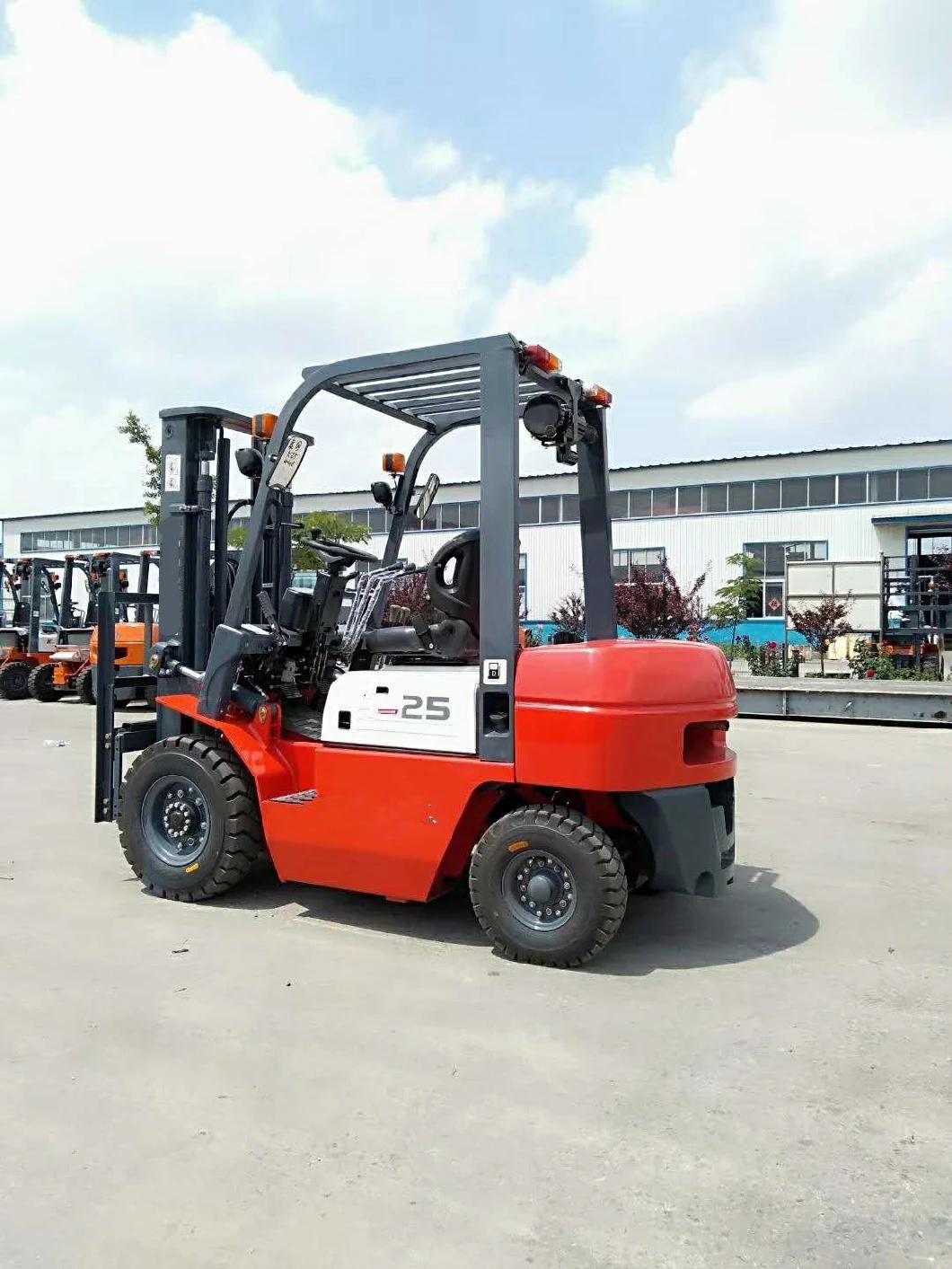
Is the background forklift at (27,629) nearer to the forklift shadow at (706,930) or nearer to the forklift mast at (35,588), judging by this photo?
the forklift mast at (35,588)

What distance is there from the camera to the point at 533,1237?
2475 millimetres

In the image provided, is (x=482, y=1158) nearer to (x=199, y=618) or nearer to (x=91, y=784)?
(x=199, y=618)

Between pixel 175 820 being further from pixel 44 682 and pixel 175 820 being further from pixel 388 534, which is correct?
pixel 44 682

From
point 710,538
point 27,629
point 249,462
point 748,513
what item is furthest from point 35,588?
point 748,513

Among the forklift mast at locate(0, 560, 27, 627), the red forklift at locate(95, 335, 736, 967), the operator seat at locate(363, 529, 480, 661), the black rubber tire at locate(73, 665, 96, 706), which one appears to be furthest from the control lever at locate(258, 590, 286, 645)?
the forklift mast at locate(0, 560, 27, 627)

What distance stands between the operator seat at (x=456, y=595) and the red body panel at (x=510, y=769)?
653 millimetres

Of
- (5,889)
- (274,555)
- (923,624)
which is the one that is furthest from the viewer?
(923,624)


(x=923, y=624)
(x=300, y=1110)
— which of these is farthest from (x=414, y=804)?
(x=923, y=624)

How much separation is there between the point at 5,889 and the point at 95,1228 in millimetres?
3479

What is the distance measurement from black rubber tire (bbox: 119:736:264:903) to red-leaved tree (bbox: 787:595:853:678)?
18.7 m

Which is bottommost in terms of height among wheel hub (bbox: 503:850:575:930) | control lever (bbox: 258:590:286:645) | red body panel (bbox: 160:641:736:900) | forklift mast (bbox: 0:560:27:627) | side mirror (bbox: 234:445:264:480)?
wheel hub (bbox: 503:850:575:930)

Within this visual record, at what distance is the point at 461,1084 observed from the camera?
330 cm

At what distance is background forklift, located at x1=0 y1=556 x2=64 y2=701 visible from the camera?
19703 mm

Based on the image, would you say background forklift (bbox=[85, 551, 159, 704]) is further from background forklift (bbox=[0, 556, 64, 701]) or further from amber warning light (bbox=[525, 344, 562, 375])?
amber warning light (bbox=[525, 344, 562, 375])
